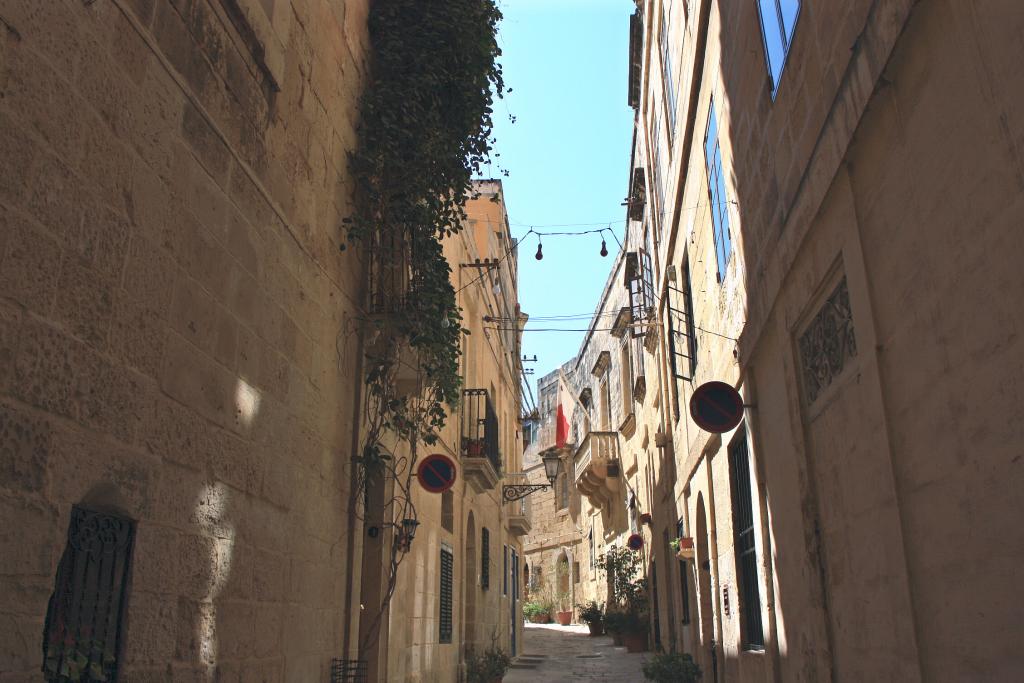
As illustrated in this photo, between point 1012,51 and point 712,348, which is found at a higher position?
point 712,348

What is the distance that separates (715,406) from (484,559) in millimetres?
8025

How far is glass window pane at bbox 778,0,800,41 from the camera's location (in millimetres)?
5203

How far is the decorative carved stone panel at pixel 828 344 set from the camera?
464 centimetres

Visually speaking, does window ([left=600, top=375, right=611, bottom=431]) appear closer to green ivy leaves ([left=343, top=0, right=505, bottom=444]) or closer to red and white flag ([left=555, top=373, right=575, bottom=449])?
red and white flag ([left=555, top=373, right=575, bottom=449])

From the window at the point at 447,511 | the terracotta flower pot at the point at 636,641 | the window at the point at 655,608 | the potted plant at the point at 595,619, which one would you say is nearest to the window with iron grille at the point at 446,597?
the window at the point at 447,511

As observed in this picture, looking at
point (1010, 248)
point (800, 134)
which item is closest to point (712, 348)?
point (800, 134)

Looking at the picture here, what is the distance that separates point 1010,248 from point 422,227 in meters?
5.26

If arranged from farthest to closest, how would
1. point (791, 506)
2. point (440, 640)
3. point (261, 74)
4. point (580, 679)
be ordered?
point (580, 679)
point (440, 640)
point (791, 506)
point (261, 74)

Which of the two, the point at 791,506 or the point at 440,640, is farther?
the point at 440,640

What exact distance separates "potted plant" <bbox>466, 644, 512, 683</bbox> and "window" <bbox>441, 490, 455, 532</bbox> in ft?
6.11

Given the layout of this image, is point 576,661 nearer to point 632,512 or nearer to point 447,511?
point 632,512

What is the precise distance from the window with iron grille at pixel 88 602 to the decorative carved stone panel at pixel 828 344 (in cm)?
362

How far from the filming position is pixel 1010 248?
2.71 metres

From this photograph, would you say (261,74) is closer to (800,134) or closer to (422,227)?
(422,227)
